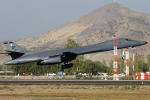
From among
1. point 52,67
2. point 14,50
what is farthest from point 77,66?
point 14,50

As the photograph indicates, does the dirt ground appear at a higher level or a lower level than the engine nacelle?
lower

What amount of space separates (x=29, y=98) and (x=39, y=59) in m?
28.9

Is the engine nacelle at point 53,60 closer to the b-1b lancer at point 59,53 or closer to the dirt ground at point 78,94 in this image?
the b-1b lancer at point 59,53

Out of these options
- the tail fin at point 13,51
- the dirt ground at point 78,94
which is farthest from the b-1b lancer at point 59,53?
the dirt ground at point 78,94

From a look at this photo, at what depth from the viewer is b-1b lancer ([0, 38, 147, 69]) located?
63.1 m

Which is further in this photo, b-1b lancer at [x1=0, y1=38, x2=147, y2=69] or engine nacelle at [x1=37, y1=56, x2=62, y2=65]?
b-1b lancer at [x1=0, y1=38, x2=147, y2=69]

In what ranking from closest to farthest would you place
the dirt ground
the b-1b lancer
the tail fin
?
the dirt ground, the b-1b lancer, the tail fin

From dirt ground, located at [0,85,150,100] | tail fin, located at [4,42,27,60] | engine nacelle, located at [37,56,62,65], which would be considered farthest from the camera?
tail fin, located at [4,42,27,60]

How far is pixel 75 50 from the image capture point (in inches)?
2549

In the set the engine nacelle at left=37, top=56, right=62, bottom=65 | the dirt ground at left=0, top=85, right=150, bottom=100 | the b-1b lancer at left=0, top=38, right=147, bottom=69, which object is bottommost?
the dirt ground at left=0, top=85, right=150, bottom=100

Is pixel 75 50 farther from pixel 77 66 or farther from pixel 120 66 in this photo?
Result: pixel 120 66

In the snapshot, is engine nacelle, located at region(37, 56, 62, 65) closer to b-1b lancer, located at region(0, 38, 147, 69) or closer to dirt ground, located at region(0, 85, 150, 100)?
b-1b lancer, located at region(0, 38, 147, 69)

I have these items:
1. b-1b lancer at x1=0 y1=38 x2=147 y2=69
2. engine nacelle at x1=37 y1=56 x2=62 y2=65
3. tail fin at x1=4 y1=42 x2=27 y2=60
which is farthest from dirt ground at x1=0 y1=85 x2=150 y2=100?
tail fin at x1=4 y1=42 x2=27 y2=60

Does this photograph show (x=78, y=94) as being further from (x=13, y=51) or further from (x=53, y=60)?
(x=13, y=51)
